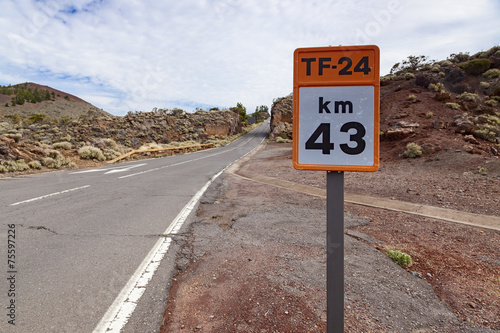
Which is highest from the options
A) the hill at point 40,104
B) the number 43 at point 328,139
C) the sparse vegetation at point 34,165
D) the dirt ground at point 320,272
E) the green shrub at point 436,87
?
the hill at point 40,104

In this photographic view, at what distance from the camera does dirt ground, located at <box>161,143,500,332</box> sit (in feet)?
8.07

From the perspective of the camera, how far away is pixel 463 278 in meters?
3.31

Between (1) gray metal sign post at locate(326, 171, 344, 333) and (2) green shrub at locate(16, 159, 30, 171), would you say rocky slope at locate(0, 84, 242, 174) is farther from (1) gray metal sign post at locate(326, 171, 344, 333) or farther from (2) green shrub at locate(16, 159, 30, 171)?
(1) gray metal sign post at locate(326, 171, 344, 333)

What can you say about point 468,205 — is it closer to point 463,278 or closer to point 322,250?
point 463,278

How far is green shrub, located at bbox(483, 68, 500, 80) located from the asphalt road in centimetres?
3027

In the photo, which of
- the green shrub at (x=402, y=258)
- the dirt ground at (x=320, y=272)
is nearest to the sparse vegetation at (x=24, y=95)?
the dirt ground at (x=320, y=272)

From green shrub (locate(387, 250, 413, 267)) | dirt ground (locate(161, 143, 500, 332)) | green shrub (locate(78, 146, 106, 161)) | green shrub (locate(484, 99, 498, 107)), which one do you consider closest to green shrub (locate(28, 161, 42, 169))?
green shrub (locate(78, 146, 106, 161))

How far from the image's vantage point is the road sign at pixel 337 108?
160 centimetres

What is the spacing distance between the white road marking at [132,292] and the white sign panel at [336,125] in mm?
2176

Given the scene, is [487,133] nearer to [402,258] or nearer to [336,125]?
[402,258]

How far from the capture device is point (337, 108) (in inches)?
64.3

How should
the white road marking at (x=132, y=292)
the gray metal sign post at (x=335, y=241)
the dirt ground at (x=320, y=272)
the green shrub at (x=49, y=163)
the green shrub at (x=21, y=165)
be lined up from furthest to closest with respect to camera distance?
the green shrub at (x=49, y=163) → the green shrub at (x=21, y=165) → the dirt ground at (x=320, y=272) → the white road marking at (x=132, y=292) → the gray metal sign post at (x=335, y=241)

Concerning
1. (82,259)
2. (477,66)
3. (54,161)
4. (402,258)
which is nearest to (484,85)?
(477,66)

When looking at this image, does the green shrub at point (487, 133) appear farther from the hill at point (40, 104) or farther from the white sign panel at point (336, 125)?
the hill at point (40, 104)
